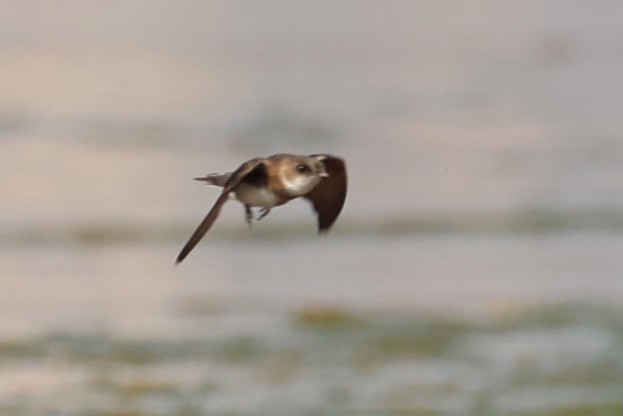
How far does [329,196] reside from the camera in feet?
27.4

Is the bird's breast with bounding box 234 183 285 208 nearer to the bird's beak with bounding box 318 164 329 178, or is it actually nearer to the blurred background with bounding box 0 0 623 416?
the bird's beak with bounding box 318 164 329 178

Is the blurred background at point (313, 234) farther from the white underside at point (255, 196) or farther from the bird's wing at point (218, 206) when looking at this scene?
the bird's wing at point (218, 206)

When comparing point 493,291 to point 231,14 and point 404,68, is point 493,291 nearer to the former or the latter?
point 404,68

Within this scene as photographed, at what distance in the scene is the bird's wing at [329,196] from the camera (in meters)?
8.22

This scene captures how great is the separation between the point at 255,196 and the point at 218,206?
0.52m

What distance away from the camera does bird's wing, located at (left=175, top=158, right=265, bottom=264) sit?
22.9 feet

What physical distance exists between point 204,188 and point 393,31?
13.8 meters

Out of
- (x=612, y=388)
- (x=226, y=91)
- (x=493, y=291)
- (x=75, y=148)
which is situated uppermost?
(x=226, y=91)

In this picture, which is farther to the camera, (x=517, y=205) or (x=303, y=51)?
(x=303, y=51)

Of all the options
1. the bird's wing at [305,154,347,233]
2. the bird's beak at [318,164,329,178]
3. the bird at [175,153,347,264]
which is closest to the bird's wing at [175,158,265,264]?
the bird at [175,153,347,264]

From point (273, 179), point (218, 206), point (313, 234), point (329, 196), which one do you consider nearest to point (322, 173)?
point (273, 179)

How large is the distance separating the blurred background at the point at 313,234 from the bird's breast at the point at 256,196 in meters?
2.55

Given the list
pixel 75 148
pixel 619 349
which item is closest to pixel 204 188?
pixel 75 148

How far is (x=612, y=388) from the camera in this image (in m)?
10.8
